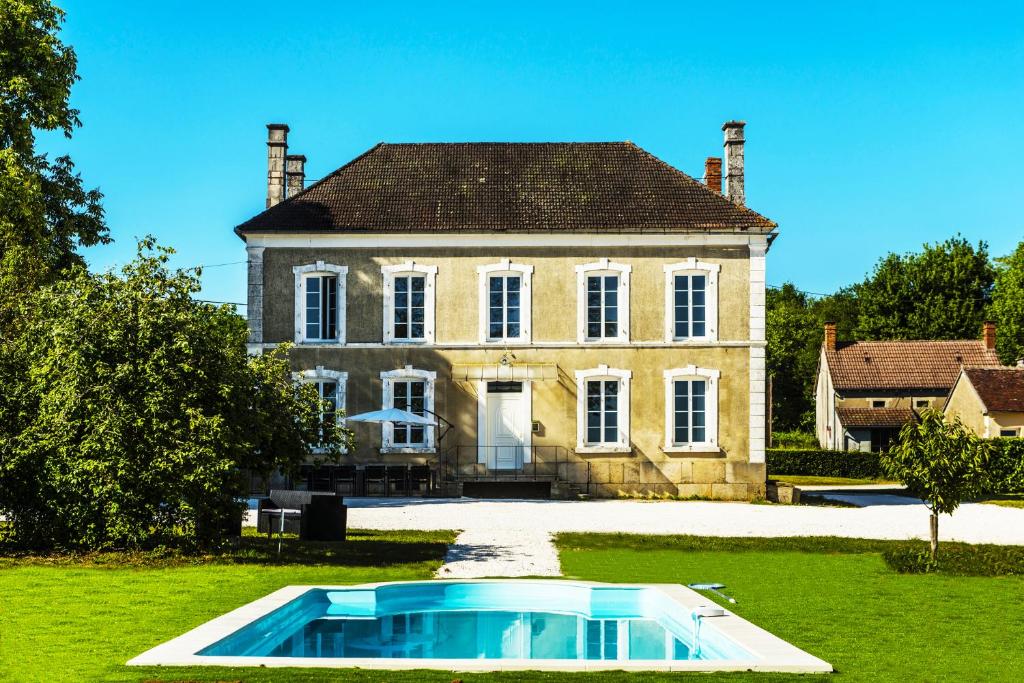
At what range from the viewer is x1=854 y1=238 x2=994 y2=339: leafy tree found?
57875 mm

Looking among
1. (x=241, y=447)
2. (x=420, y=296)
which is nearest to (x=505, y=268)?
(x=420, y=296)

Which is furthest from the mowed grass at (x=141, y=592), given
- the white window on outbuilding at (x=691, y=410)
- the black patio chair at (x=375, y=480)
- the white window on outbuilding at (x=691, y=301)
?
the white window on outbuilding at (x=691, y=301)

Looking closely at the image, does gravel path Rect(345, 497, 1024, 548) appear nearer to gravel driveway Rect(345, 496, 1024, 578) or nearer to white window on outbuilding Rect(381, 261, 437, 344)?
gravel driveway Rect(345, 496, 1024, 578)

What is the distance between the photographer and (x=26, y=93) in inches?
1003

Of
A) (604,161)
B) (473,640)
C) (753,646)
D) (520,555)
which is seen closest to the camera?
(753,646)

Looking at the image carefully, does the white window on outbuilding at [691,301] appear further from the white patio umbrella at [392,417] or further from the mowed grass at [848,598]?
the mowed grass at [848,598]

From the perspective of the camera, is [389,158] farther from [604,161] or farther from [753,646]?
[753,646]

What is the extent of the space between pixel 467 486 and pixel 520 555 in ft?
41.4

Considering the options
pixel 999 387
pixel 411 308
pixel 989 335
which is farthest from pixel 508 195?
pixel 989 335

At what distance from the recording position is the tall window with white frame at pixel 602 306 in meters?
29.9

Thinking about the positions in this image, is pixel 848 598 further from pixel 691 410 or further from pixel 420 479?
pixel 420 479

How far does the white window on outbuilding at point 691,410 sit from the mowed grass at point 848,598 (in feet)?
34.1

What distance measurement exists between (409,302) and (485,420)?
3718mm

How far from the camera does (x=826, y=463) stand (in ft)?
153
